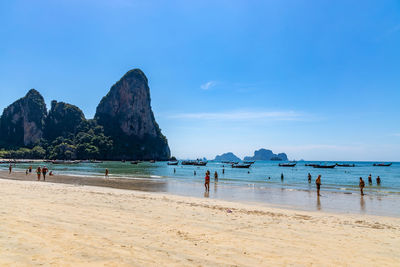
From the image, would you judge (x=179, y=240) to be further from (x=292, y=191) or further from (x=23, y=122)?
(x=23, y=122)

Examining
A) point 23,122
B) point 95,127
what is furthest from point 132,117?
point 23,122

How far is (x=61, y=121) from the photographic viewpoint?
178250 millimetres

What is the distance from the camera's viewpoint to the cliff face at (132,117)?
594 ft

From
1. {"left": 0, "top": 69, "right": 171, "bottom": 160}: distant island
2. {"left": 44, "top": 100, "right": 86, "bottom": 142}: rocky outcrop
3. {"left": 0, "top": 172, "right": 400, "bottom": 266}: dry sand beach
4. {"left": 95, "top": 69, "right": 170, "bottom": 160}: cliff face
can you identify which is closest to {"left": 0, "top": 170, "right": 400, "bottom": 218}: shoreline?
{"left": 0, "top": 172, "right": 400, "bottom": 266}: dry sand beach

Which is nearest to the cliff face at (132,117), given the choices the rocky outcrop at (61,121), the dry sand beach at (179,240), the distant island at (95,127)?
the distant island at (95,127)

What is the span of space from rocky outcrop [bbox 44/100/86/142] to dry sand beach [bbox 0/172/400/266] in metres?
185

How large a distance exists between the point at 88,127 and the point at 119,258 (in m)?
189

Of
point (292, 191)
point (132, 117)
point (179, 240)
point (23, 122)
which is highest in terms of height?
point (132, 117)

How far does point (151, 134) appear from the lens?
626 ft

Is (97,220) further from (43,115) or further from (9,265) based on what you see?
(43,115)

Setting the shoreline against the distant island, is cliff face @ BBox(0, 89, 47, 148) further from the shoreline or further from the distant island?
the shoreline

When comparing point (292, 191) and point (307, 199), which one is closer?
point (307, 199)

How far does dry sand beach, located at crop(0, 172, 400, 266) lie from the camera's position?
581 centimetres

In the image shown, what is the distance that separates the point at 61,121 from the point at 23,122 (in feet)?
71.3
